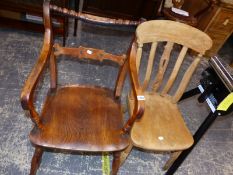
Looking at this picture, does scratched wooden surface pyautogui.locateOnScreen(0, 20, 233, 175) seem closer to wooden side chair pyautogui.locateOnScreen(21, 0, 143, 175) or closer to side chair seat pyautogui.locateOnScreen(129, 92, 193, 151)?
wooden side chair pyautogui.locateOnScreen(21, 0, 143, 175)

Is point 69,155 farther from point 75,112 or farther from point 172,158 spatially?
point 172,158

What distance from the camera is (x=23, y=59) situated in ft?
6.64

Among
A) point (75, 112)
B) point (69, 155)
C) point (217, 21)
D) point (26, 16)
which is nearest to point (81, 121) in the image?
point (75, 112)

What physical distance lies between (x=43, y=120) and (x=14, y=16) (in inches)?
61.6

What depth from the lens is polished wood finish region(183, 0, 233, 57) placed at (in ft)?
7.95

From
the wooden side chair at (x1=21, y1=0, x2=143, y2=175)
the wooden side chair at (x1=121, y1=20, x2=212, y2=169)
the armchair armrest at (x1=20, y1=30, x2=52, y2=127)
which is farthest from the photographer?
the wooden side chair at (x1=121, y1=20, x2=212, y2=169)

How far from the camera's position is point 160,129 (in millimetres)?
1200

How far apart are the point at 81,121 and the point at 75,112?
0.06 metres

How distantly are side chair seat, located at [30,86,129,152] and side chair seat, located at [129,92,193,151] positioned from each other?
4.3 inches

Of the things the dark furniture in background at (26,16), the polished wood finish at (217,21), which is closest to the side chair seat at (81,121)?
the dark furniture in background at (26,16)

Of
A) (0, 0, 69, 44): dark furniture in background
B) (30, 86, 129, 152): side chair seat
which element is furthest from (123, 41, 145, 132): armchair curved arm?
(0, 0, 69, 44): dark furniture in background

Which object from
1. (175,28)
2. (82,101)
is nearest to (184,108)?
(175,28)

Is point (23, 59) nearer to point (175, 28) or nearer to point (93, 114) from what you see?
point (93, 114)

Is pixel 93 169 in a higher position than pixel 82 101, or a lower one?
lower
